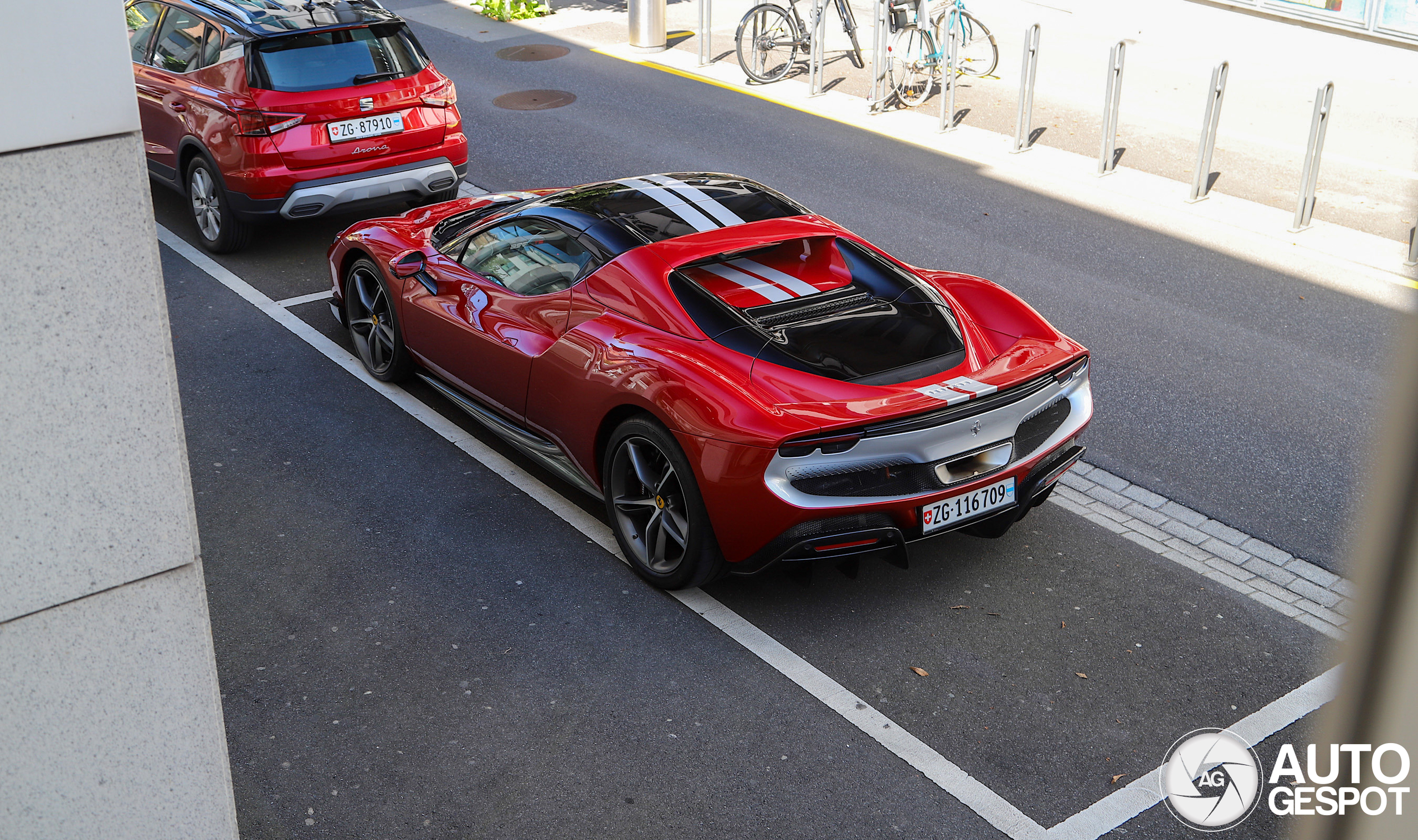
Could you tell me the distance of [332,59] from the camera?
8977mm

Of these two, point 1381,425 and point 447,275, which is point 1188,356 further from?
point 1381,425

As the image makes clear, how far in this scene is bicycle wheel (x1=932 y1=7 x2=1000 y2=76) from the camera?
14095 millimetres

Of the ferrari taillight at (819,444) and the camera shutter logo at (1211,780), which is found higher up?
the ferrari taillight at (819,444)

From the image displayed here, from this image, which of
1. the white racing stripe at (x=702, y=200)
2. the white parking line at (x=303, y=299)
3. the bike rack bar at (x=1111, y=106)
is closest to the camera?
the white racing stripe at (x=702, y=200)

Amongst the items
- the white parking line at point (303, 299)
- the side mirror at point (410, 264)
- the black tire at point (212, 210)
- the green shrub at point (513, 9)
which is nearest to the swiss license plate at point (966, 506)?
the side mirror at point (410, 264)

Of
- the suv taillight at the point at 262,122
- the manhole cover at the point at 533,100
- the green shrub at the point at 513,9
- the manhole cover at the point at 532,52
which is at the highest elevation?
the suv taillight at the point at 262,122

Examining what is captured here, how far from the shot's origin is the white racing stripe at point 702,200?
19.3ft

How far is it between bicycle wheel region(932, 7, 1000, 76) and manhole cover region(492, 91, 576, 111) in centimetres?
447

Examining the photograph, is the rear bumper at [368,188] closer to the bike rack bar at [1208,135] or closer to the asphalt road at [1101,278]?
the asphalt road at [1101,278]

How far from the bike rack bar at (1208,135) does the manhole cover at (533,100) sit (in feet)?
22.9

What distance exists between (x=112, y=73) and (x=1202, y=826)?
3.90 metres

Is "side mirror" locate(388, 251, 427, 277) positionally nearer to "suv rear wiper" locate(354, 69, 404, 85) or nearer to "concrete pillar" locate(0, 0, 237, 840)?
"suv rear wiper" locate(354, 69, 404, 85)

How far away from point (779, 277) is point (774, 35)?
420 inches

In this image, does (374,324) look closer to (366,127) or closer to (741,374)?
(366,127)
